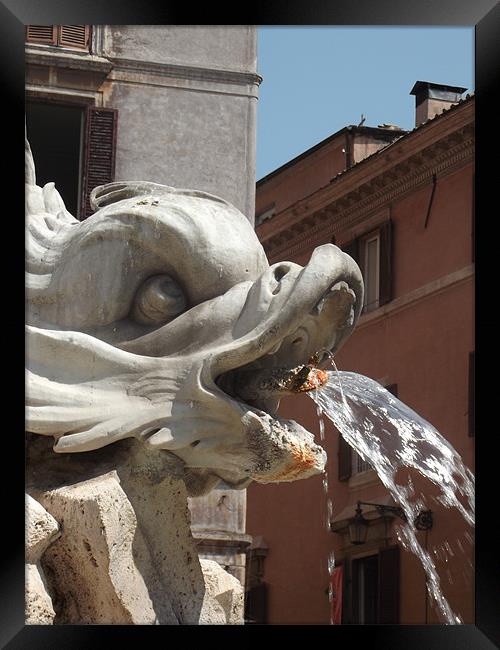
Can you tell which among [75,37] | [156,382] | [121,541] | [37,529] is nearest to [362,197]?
[75,37]

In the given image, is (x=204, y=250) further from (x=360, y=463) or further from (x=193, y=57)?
(x=360, y=463)

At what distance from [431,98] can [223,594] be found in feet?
83.1

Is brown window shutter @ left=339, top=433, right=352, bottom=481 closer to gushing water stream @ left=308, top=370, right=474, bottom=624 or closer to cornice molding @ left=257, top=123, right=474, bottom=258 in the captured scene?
cornice molding @ left=257, top=123, right=474, bottom=258

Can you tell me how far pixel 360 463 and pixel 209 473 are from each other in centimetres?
2161

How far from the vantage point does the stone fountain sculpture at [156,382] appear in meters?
6.46

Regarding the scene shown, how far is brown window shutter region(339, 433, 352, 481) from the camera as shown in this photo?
2853 centimetres

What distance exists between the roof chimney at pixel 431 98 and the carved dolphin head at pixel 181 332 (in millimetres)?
25111

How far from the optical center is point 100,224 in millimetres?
6707

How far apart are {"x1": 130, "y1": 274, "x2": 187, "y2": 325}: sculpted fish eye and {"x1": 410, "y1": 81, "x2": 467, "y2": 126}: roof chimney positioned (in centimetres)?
2512

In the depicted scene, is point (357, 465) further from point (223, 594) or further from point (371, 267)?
point (223, 594)

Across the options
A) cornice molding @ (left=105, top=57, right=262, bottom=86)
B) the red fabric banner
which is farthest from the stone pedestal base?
the red fabric banner

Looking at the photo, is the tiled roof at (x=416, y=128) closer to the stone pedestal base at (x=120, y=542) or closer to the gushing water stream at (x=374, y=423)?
the gushing water stream at (x=374, y=423)

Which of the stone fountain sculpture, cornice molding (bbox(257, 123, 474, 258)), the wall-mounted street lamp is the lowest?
the stone fountain sculpture

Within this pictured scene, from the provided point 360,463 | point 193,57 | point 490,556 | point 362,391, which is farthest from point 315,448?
point 360,463
